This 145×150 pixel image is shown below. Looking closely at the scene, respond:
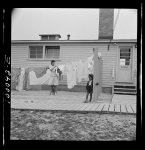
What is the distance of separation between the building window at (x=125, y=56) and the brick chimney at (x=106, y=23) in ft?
3.54

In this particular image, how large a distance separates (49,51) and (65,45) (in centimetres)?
123

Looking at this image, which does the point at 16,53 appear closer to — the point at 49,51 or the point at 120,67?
the point at 49,51

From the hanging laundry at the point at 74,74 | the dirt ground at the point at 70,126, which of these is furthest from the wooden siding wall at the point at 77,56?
the dirt ground at the point at 70,126

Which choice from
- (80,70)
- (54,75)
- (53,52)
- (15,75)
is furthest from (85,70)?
(15,75)

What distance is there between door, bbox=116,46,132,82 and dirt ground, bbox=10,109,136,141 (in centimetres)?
764

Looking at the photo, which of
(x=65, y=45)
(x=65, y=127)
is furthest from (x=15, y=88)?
(x=65, y=127)

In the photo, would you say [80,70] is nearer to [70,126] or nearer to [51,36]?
[51,36]

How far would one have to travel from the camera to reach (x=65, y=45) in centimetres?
1356

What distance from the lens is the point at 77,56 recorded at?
13414 mm

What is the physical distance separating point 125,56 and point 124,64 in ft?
1.55

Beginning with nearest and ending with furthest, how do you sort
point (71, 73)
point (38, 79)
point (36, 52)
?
point (71, 73) → point (38, 79) → point (36, 52)

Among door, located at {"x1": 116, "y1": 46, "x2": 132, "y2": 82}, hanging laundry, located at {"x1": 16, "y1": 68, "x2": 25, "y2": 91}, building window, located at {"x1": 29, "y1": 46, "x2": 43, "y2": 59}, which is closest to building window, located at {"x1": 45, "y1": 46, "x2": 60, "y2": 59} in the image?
building window, located at {"x1": 29, "y1": 46, "x2": 43, "y2": 59}

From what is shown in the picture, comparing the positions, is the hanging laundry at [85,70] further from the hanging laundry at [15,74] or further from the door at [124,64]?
the hanging laundry at [15,74]

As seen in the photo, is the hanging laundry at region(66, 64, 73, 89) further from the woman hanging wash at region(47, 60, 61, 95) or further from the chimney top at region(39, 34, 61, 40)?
the chimney top at region(39, 34, 61, 40)
